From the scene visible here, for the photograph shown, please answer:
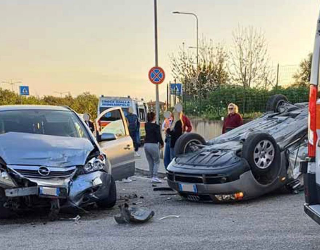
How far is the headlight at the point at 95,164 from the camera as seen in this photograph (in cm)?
602

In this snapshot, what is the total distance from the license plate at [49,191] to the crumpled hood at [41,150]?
0.32 metres

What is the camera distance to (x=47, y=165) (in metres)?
5.70

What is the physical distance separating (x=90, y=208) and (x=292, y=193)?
3.26 metres

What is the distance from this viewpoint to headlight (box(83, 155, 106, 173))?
6.02 metres

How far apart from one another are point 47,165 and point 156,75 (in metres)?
8.83

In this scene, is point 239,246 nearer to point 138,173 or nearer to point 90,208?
point 90,208

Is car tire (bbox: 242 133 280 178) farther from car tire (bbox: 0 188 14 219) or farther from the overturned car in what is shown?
car tire (bbox: 0 188 14 219)

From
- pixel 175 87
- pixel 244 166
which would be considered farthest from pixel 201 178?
pixel 175 87

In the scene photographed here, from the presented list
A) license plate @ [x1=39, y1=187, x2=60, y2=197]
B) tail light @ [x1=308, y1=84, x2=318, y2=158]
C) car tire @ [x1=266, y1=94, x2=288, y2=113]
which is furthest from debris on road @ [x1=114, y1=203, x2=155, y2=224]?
car tire @ [x1=266, y1=94, x2=288, y2=113]

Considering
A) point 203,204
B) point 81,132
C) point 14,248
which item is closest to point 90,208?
point 81,132

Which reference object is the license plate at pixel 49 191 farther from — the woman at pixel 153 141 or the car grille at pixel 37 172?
the woman at pixel 153 141

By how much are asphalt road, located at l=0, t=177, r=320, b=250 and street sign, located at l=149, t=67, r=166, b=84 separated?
7716 millimetres

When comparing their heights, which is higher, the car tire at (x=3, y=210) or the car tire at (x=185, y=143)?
the car tire at (x=185, y=143)

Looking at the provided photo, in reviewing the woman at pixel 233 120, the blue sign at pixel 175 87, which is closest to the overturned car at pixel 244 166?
the woman at pixel 233 120
